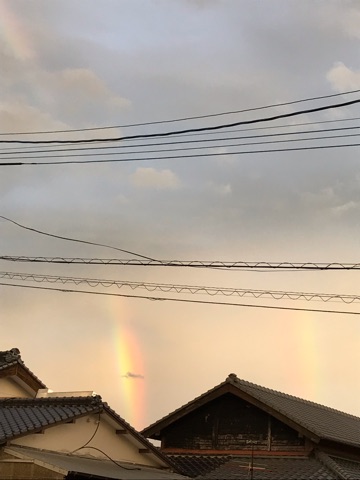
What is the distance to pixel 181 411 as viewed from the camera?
24.3m

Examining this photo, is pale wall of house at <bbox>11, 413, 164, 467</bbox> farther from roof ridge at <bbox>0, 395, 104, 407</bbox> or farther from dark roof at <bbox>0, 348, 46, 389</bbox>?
dark roof at <bbox>0, 348, 46, 389</bbox>

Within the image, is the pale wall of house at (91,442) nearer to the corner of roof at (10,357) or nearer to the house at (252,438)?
the house at (252,438)

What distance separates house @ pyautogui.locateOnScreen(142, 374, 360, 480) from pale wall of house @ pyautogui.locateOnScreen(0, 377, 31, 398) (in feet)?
16.7

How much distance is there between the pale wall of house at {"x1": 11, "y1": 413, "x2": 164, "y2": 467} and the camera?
16.8 meters

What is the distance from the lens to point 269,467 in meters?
21.1

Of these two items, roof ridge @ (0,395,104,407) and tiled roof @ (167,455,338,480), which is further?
tiled roof @ (167,455,338,480)

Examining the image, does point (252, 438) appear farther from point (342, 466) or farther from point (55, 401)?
point (55, 401)

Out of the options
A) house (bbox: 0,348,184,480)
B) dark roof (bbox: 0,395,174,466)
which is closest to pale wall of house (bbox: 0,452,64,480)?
house (bbox: 0,348,184,480)

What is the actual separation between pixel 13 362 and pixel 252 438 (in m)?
9.31

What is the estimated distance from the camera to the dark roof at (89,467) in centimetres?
1428

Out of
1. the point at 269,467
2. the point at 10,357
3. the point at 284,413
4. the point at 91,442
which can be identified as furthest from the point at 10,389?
the point at 284,413

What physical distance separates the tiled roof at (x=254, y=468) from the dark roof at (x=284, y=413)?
114 cm

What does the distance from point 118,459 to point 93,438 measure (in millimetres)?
1269

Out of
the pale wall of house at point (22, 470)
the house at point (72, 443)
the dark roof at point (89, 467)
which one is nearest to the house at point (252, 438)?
the house at point (72, 443)
